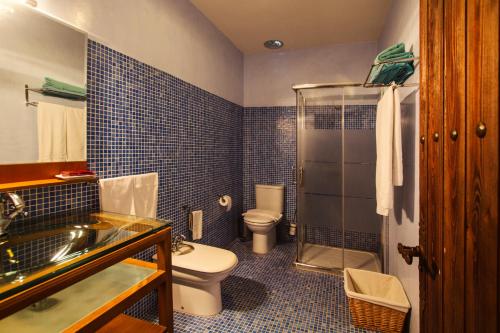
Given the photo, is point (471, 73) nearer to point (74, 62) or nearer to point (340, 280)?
point (74, 62)

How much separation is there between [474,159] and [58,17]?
6.02 ft

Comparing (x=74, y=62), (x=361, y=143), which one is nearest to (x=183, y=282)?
(x=74, y=62)

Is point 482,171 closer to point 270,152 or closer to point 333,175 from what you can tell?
point 333,175

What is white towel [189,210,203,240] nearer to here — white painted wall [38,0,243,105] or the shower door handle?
the shower door handle

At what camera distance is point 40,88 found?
1.28m

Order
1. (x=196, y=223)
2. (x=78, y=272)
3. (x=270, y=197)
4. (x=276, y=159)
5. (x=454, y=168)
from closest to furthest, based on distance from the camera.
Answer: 1. (x=454, y=168)
2. (x=78, y=272)
3. (x=196, y=223)
4. (x=270, y=197)
5. (x=276, y=159)

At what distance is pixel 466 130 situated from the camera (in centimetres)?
54

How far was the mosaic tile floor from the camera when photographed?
5.97 feet

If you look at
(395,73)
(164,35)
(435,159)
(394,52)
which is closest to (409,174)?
(395,73)

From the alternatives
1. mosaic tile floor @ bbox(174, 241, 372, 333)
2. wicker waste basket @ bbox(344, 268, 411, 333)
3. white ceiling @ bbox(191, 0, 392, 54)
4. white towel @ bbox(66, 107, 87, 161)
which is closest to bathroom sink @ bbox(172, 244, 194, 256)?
mosaic tile floor @ bbox(174, 241, 372, 333)

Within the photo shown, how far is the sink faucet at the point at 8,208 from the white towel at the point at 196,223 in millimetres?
1401

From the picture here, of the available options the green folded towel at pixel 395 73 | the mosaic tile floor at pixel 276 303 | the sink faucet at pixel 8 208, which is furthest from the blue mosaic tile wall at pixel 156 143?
the green folded towel at pixel 395 73

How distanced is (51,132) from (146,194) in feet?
2.25

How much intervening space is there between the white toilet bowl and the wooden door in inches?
86.5
